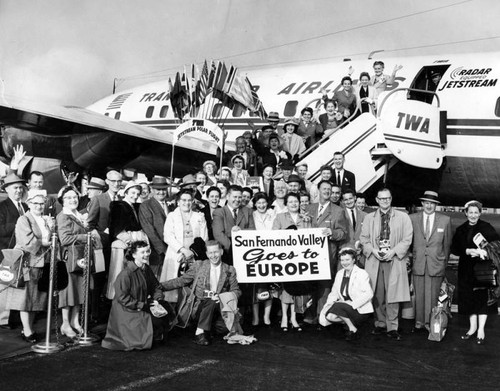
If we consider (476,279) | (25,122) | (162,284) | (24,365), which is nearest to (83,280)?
(162,284)

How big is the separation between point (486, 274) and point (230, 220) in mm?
3027

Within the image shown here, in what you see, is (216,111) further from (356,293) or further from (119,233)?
(356,293)

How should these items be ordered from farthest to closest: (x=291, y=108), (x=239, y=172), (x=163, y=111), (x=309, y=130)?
(x=163, y=111) → (x=291, y=108) → (x=309, y=130) → (x=239, y=172)

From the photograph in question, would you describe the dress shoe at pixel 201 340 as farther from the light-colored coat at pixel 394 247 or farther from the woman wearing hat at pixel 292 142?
the woman wearing hat at pixel 292 142

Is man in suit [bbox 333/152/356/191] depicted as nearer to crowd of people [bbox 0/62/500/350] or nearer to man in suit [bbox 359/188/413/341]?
crowd of people [bbox 0/62/500/350]

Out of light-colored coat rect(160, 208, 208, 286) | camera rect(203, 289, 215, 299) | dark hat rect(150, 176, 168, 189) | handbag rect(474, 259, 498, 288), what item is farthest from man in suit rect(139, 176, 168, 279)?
handbag rect(474, 259, 498, 288)

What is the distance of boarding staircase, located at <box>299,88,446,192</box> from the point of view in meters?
11.0

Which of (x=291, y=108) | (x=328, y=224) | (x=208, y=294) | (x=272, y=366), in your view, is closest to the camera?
(x=272, y=366)

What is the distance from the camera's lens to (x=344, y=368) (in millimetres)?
5762

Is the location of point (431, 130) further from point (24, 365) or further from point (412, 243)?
point (24, 365)

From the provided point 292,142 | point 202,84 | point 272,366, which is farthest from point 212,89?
Answer: point 272,366

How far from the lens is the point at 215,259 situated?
6.98m

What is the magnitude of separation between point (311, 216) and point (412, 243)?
1283 millimetres

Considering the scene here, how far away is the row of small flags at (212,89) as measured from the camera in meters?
12.2
